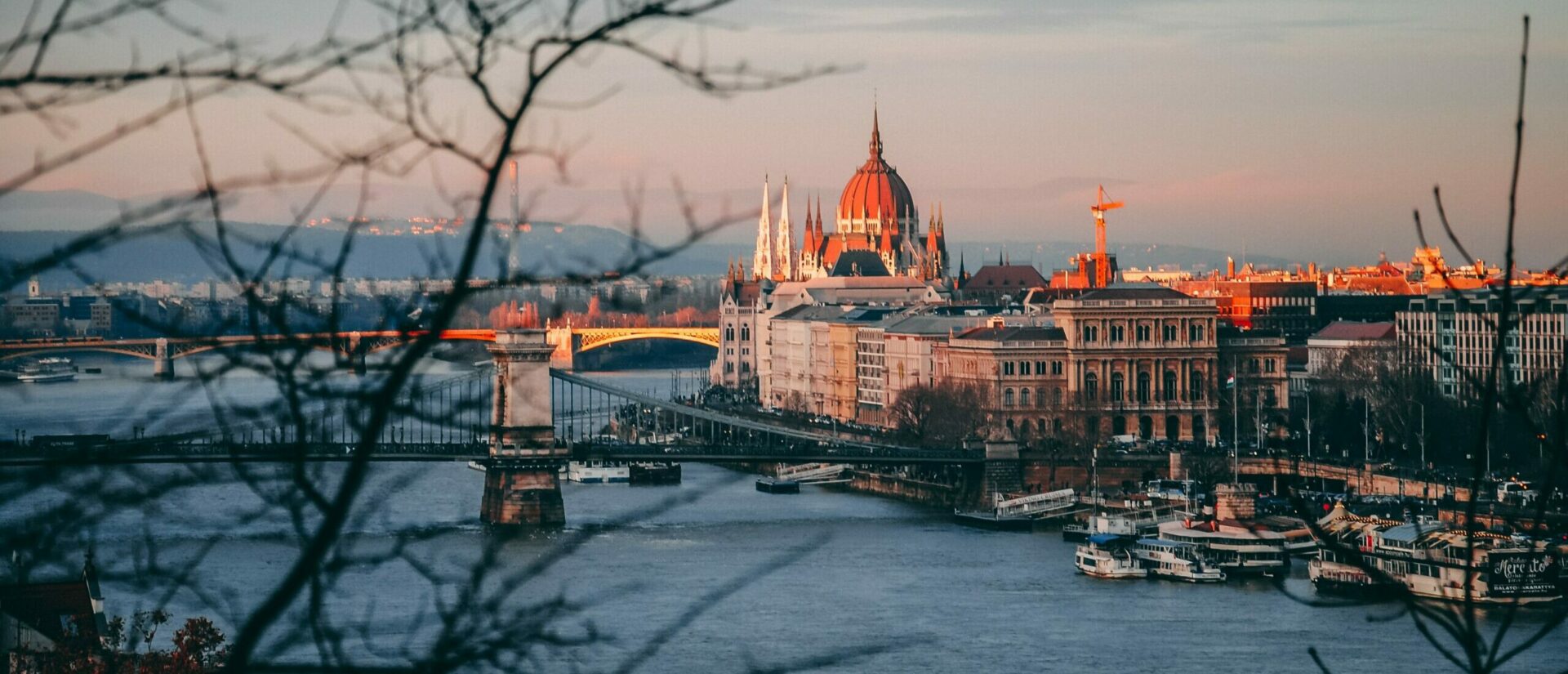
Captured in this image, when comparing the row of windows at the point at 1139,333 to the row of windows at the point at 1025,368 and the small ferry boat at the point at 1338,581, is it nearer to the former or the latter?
the row of windows at the point at 1025,368

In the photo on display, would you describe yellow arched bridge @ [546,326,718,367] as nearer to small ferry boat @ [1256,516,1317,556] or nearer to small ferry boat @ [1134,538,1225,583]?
small ferry boat @ [1256,516,1317,556]

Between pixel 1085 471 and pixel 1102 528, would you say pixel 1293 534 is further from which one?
pixel 1085 471

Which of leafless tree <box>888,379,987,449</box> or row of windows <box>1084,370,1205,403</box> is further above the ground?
row of windows <box>1084,370,1205,403</box>

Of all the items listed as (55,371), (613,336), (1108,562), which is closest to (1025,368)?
(55,371)

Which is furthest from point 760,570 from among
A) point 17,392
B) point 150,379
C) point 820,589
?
point 820,589

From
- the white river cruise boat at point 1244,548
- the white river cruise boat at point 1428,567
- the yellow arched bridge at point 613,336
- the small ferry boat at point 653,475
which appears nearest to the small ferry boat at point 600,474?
the small ferry boat at point 653,475

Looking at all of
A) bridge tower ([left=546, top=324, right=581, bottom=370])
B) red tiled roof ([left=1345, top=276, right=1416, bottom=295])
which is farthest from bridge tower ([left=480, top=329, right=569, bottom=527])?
red tiled roof ([left=1345, top=276, right=1416, bottom=295])

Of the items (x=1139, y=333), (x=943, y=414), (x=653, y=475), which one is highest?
(x=1139, y=333)
